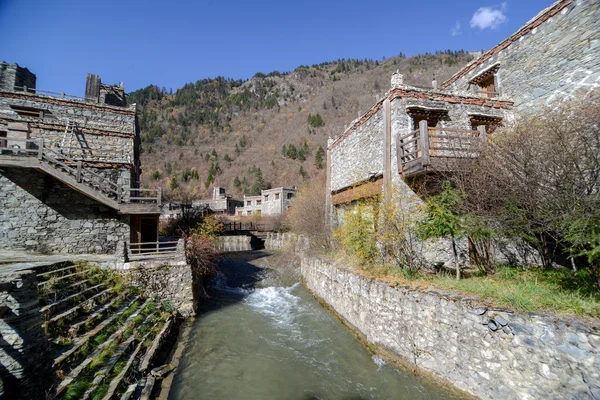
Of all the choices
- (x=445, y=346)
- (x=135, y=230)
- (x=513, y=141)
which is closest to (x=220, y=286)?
(x=135, y=230)

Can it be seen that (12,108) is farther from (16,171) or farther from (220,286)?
(220,286)

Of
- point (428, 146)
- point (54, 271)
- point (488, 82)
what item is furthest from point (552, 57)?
point (54, 271)

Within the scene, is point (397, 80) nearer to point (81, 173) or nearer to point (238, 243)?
point (81, 173)

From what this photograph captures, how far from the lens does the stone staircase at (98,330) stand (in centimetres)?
539

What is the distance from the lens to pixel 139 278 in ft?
33.9

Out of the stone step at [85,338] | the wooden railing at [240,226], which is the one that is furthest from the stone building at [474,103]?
the wooden railing at [240,226]

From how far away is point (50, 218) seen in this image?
1170 cm

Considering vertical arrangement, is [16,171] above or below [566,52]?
below

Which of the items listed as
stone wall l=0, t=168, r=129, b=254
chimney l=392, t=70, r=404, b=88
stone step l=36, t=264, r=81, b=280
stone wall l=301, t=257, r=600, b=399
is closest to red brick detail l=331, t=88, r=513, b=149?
chimney l=392, t=70, r=404, b=88

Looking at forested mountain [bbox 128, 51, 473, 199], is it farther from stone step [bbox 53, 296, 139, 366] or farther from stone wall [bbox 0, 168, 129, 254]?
stone step [bbox 53, 296, 139, 366]

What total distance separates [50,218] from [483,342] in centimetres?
1598

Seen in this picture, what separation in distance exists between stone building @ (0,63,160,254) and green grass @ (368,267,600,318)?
12.0 meters

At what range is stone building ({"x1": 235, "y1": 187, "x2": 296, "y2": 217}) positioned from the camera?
41.4 metres

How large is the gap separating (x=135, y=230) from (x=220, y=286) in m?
5.39
